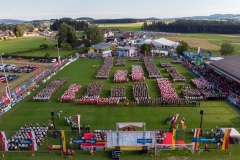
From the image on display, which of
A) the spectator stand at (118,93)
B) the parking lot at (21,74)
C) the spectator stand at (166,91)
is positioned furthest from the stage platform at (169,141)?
the parking lot at (21,74)

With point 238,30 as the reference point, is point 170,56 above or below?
below

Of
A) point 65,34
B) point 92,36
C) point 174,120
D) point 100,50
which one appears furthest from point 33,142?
point 65,34

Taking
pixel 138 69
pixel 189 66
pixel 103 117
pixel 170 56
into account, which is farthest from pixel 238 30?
pixel 103 117

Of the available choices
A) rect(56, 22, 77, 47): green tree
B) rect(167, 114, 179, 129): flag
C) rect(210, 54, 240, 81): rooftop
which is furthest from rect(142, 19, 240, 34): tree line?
rect(167, 114, 179, 129): flag

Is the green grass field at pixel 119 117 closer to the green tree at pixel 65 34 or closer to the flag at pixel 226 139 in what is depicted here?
the flag at pixel 226 139

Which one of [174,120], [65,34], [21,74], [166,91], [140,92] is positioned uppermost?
[65,34]

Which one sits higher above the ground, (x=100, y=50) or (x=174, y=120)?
(x=100, y=50)

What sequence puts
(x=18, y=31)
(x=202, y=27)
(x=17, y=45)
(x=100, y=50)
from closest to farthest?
(x=100, y=50)
(x=17, y=45)
(x=18, y=31)
(x=202, y=27)

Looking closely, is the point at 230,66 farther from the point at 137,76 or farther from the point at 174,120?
the point at 174,120

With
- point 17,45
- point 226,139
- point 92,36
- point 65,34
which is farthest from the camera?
point 17,45

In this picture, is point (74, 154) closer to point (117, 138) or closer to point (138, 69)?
point (117, 138)

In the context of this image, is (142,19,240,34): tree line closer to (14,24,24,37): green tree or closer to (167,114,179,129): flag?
(14,24,24,37): green tree
